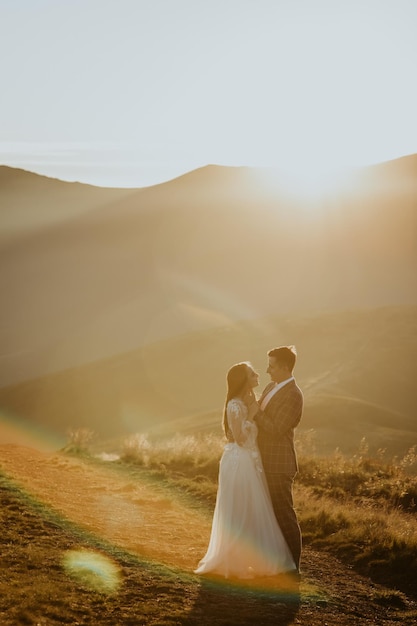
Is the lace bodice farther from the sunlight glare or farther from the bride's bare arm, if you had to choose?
the sunlight glare

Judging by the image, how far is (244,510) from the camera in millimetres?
8188

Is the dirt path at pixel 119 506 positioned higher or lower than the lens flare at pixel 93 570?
lower

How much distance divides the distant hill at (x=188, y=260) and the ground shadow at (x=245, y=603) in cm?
6188

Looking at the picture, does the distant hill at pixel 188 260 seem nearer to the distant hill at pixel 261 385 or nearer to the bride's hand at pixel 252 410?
the distant hill at pixel 261 385

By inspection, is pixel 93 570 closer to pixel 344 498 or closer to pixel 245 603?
pixel 245 603

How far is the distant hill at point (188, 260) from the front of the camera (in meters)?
90.3

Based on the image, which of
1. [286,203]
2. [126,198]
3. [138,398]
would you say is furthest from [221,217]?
[138,398]

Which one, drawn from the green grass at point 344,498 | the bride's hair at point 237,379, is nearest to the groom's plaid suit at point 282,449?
the bride's hair at point 237,379

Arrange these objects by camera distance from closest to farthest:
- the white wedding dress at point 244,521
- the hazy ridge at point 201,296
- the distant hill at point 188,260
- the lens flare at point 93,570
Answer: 1. the lens flare at point 93,570
2. the white wedding dress at point 244,521
3. the hazy ridge at point 201,296
4. the distant hill at point 188,260

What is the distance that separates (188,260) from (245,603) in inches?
4549

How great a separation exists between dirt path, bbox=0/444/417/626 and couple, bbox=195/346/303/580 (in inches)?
16.7

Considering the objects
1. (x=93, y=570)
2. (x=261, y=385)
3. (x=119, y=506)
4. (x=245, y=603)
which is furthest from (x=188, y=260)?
(x=245, y=603)

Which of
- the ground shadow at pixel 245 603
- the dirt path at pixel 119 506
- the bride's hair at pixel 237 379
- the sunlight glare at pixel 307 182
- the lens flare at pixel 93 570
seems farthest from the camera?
the sunlight glare at pixel 307 182

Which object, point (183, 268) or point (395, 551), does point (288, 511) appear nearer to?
point (395, 551)
